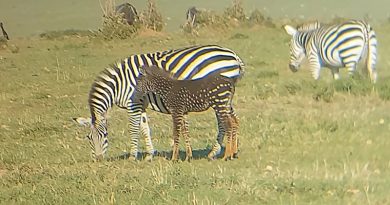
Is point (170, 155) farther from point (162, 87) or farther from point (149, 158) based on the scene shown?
point (162, 87)

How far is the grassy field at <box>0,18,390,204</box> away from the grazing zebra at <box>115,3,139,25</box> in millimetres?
10143

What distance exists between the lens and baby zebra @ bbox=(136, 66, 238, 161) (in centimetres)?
817

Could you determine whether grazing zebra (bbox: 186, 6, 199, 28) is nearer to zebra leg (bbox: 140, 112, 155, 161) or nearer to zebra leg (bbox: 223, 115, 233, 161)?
zebra leg (bbox: 140, 112, 155, 161)

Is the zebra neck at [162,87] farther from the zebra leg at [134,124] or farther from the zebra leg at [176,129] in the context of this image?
the zebra leg at [134,124]

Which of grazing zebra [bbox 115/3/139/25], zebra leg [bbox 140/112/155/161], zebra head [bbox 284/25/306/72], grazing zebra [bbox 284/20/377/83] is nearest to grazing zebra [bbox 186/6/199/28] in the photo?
grazing zebra [bbox 115/3/139/25]

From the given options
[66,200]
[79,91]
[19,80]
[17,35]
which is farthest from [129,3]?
[66,200]

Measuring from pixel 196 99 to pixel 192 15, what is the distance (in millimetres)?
20991

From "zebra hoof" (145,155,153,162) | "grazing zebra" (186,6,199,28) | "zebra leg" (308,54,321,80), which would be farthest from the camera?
"grazing zebra" (186,6,199,28)

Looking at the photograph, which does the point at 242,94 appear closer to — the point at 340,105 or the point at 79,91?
the point at 340,105

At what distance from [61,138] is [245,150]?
3359 millimetres

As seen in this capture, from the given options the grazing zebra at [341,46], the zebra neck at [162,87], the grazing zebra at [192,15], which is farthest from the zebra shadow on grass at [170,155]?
the grazing zebra at [192,15]

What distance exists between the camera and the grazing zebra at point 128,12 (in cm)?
2804

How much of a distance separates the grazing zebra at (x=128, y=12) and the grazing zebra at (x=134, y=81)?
18505 mm

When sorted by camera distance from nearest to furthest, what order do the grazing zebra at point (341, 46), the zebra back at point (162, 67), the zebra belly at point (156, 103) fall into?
the zebra belly at point (156, 103) < the zebra back at point (162, 67) < the grazing zebra at point (341, 46)
